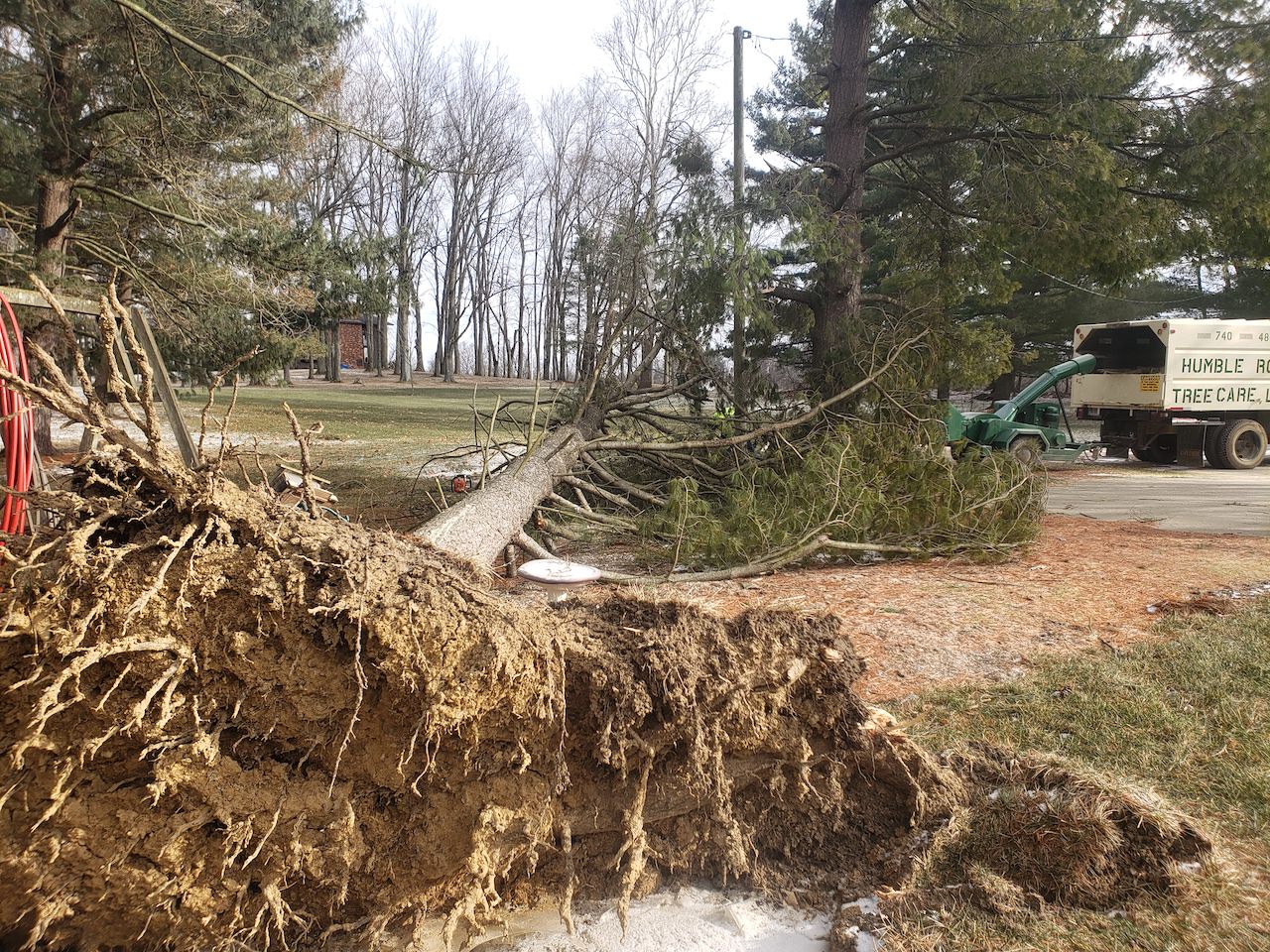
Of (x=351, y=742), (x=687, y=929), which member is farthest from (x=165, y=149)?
(x=687, y=929)

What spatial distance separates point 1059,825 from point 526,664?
161 cm

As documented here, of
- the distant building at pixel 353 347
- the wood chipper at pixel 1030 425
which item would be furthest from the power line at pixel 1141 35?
the distant building at pixel 353 347

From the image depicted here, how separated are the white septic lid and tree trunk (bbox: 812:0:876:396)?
551cm

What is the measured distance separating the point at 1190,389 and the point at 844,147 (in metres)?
8.27

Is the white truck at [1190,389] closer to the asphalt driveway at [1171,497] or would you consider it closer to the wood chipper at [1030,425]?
the asphalt driveway at [1171,497]

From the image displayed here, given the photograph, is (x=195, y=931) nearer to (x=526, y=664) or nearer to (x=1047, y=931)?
(x=526, y=664)

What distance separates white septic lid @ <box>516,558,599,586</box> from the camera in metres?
4.08

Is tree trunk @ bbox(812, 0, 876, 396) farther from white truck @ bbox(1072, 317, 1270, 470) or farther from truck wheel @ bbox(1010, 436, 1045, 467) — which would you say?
white truck @ bbox(1072, 317, 1270, 470)

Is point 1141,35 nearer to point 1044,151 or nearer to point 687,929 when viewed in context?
point 1044,151

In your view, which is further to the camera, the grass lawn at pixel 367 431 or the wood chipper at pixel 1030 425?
the wood chipper at pixel 1030 425

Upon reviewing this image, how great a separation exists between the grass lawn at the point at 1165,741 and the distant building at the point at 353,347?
155 feet

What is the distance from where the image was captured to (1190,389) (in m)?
13.3

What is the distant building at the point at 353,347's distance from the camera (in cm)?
4719

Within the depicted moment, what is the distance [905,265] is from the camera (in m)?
12.6
